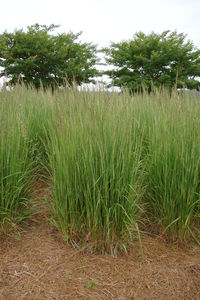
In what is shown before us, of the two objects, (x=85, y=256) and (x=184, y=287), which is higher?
(x=85, y=256)

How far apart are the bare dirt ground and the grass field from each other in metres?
0.12

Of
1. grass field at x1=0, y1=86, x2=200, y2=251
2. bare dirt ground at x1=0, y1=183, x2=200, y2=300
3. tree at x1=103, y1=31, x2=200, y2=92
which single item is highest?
tree at x1=103, y1=31, x2=200, y2=92

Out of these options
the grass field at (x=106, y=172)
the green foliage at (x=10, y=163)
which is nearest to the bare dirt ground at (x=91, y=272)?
the grass field at (x=106, y=172)

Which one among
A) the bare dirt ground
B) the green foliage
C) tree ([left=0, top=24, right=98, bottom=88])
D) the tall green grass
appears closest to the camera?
the bare dirt ground

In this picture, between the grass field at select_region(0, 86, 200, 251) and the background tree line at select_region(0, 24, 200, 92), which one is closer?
the grass field at select_region(0, 86, 200, 251)

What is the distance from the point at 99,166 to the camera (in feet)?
6.09

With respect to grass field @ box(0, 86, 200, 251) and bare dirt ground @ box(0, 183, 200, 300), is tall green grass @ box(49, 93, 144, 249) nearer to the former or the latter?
grass field @ box(0, 86, 200, 251)

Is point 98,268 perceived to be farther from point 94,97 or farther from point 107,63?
point 107,63

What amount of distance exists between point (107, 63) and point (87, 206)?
1644cm

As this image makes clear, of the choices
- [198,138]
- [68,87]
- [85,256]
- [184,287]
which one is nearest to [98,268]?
[85,256]

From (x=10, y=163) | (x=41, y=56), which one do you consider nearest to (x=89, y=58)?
(x=41, y=56)

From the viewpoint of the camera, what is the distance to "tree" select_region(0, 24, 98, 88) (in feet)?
49.4

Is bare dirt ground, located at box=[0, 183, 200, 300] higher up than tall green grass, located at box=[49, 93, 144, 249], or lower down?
lower down

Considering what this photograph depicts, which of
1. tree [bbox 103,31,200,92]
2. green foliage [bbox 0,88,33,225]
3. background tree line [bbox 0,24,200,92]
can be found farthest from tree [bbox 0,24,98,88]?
green foliage [bbox 0,88,33,225]
